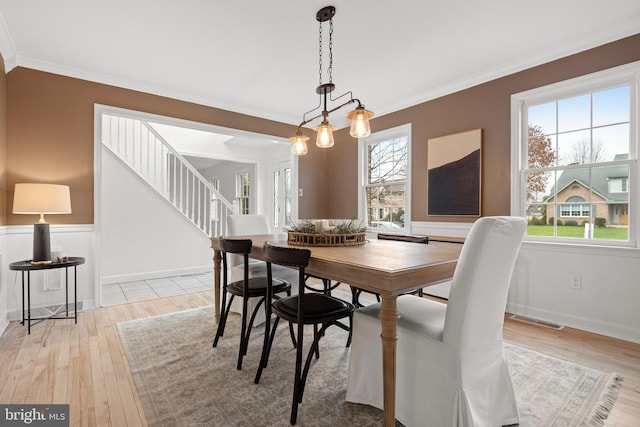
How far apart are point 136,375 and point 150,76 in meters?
3.02

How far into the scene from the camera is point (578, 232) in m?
2.91

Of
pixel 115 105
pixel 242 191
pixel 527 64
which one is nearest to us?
pixel 527 64

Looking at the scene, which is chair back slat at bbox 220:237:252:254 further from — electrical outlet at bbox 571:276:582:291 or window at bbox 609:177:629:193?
window at bbox 609:177:629:193

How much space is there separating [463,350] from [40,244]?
3.44 meters

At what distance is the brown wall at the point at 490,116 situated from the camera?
2.75m

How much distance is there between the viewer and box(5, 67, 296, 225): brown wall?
10.1 ft

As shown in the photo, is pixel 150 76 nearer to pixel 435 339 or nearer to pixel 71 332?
pixel 71 332

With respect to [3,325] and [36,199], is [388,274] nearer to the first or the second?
[36,199]

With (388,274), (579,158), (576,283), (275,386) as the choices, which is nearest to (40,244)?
(275,386)

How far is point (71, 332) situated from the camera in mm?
2750

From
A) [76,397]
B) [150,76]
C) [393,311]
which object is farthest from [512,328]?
[150,76]

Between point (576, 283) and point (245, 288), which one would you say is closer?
point (245, 288)

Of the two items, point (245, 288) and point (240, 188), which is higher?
point (240, 188)

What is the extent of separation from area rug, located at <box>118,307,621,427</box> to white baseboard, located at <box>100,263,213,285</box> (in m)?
2.48
